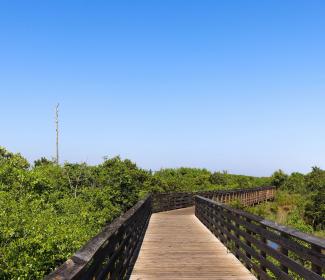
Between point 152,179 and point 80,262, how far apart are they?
37239 millimetres

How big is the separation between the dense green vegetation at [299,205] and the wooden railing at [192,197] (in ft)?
4.18

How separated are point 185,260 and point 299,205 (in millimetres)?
31457

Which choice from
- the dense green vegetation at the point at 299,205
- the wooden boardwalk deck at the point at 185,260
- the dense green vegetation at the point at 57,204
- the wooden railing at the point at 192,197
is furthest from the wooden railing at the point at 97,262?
the wooden railing at the point at 192,197

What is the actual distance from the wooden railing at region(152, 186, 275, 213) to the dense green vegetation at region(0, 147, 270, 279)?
2576 millimetres

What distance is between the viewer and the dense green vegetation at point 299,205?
1236 inches

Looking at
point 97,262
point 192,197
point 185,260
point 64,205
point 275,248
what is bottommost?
point 185,260

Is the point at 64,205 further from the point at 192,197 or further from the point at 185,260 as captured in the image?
the point at 185,260

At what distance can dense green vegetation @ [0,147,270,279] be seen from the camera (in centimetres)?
1410

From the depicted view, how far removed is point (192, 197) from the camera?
117ft

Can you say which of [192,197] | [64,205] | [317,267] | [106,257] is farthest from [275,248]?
[192,197]

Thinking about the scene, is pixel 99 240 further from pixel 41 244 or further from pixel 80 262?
pixel 41 244

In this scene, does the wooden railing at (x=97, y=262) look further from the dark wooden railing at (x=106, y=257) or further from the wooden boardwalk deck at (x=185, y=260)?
the wooden boardwalk deck at (x=185, y=260)

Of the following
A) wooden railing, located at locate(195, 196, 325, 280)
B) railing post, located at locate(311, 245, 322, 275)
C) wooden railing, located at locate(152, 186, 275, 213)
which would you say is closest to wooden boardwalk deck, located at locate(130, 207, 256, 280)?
wooden railing, located at locate(195, 196, 325, 280)

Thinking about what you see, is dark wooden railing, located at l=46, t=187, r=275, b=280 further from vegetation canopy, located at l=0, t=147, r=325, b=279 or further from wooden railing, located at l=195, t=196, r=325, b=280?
vegetation canopy, located at l=0, t=147, r=325, b=279
